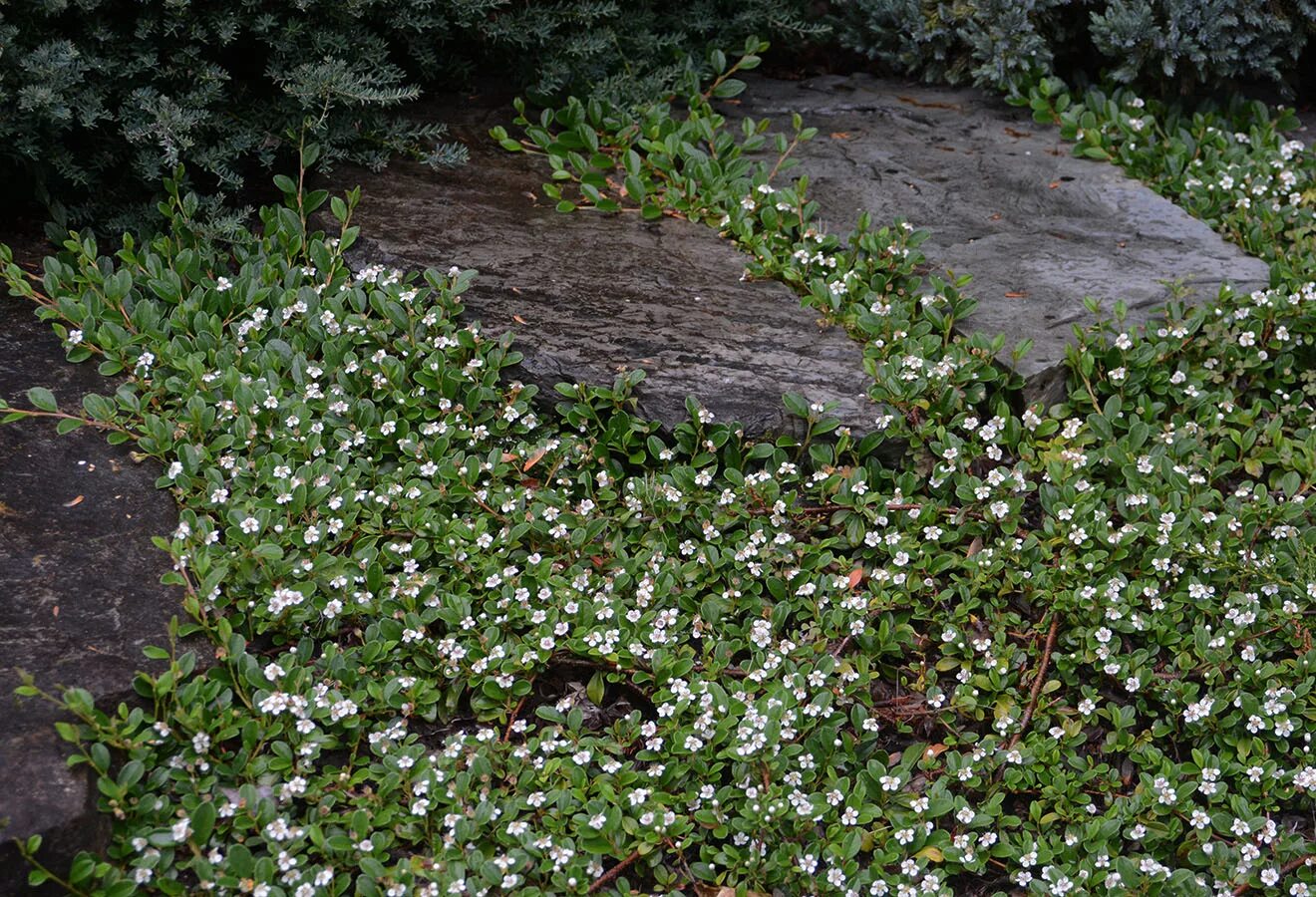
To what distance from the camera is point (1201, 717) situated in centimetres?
337

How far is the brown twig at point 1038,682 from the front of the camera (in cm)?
342

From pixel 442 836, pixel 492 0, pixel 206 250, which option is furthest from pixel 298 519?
pixel 492 0

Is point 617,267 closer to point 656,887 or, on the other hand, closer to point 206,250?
point 206,250

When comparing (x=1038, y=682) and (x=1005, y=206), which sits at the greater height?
(x=1005, y=206)

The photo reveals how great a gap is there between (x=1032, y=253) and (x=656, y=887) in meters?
3.08

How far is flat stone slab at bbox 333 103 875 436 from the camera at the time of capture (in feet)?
13.5

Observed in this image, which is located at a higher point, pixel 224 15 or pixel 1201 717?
pixel 224 15

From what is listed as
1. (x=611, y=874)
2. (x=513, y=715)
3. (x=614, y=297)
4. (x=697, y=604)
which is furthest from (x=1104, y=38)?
(x=611, y=874)

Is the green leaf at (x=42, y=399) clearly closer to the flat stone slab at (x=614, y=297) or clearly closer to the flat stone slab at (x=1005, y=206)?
the flat stone slab at (x=614, y=297)

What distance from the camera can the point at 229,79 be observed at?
4.45 m

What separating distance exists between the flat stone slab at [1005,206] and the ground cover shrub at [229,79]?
3.31ft

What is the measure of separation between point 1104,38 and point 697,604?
11.9 ft

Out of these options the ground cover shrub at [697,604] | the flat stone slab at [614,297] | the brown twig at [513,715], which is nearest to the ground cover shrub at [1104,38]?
the ground cover shrub at [697,604]

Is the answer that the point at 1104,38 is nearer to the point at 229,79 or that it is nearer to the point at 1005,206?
the point at 1005,206
